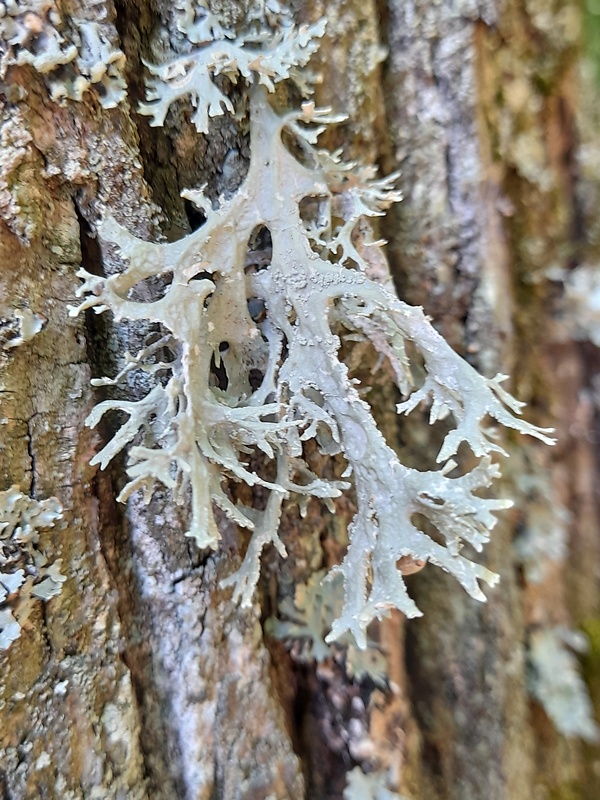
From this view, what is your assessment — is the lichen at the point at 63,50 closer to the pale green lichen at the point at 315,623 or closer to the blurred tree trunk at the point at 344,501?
the blurred tree trunk at the point at 344,501

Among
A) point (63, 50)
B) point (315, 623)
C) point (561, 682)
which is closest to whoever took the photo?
point (63, 50)

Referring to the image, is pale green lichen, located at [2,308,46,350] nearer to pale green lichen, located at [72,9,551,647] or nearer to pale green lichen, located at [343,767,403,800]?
→ pale green lichen, located at [72,9,551,647]

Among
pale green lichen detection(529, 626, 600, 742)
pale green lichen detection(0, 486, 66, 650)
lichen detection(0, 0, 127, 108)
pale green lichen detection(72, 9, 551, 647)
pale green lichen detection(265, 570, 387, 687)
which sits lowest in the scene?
pale green lichen detection(529, 626, 600, 742)

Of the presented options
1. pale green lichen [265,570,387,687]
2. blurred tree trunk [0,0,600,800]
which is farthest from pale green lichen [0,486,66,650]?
pale green lichen [265,570,387,687]

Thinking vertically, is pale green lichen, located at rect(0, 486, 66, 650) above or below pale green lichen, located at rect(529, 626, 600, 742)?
above

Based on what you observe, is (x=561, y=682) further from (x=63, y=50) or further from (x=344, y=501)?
(x=63, y=50)

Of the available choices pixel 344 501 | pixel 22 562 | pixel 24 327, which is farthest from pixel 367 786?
pixel 24 327
